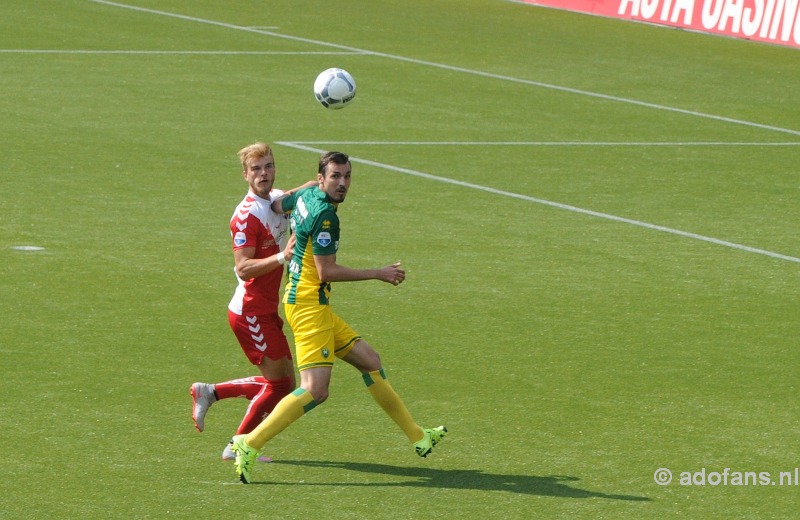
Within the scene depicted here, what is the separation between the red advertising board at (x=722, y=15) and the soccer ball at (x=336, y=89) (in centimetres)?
1896

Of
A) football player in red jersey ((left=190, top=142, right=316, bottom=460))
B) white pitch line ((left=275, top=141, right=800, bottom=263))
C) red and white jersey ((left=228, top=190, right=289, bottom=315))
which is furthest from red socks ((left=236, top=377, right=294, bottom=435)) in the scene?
white pitch line ((left=275, top=141, right=800, bottom=263))

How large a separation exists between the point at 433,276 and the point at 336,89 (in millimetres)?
2351

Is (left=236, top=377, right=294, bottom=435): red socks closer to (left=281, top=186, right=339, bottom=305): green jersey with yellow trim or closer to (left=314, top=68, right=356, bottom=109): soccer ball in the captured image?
(left=281, top=186, right=339, bottom=305): green jersey with yellow trim

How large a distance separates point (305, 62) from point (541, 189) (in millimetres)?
9896

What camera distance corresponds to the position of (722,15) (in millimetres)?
31734

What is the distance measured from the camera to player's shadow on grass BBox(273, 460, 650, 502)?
28.3 feet

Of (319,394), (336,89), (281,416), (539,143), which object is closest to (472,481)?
(319,394)

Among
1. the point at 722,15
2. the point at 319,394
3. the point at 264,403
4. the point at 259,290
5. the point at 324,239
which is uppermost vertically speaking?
the point at 722,15

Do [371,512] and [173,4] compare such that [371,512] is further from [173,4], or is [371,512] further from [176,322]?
[173,4]

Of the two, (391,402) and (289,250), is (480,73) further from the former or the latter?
(289,250)

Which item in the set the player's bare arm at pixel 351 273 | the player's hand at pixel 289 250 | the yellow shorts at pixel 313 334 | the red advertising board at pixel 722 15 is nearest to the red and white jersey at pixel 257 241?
the player's hand at pixel 289 250

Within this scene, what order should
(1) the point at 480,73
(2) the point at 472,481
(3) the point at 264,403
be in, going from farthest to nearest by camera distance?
(1) the point at 480,73, (3) the point at 264,403, (2) the point at 472,481

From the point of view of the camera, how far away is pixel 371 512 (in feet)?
27.1

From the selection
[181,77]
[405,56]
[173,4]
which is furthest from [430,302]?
[173,4]
